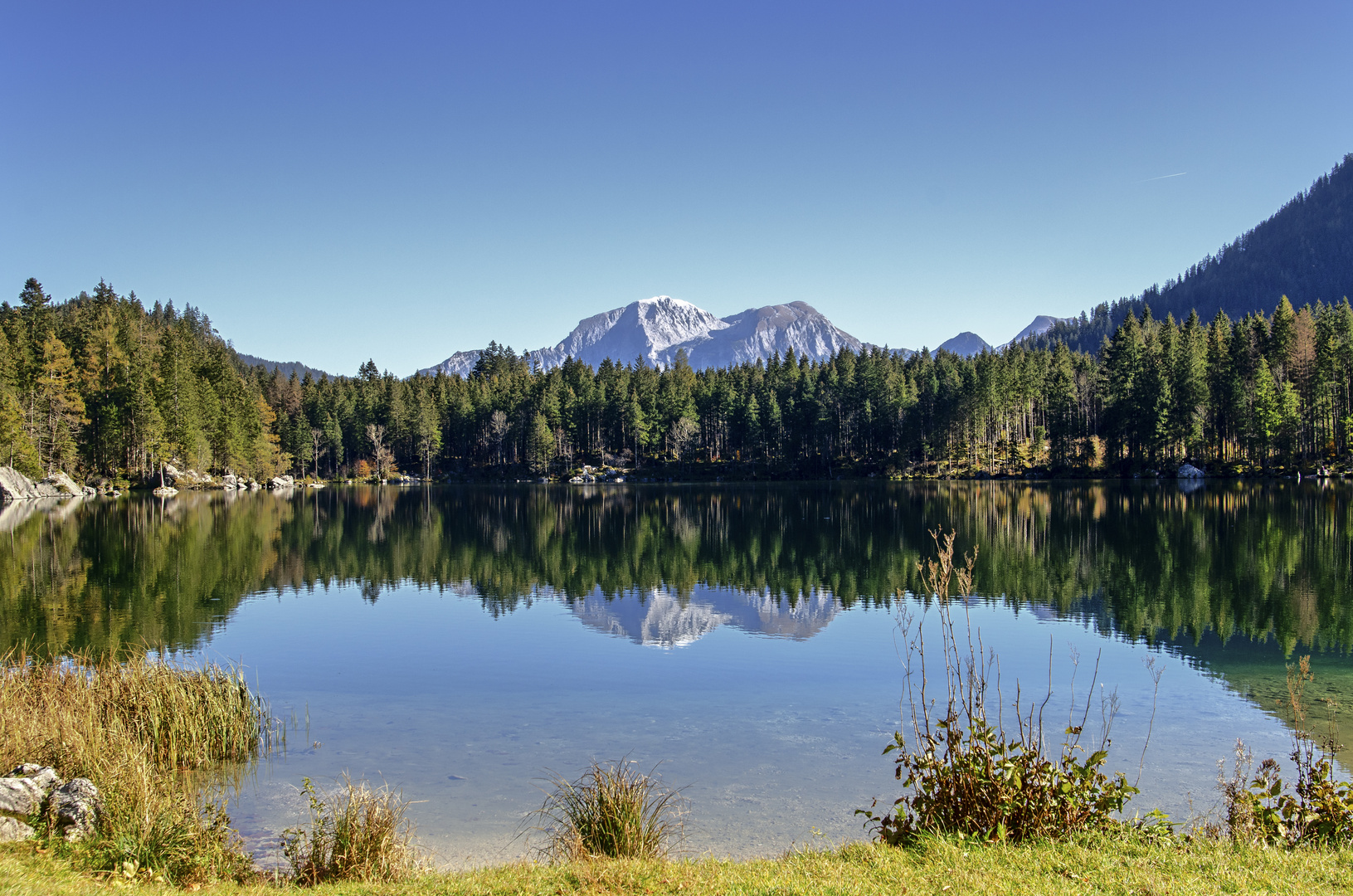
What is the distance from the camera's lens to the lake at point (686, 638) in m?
12.5

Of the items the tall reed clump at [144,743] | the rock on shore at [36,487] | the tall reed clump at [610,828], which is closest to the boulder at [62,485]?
the rock on shore at [36,487]

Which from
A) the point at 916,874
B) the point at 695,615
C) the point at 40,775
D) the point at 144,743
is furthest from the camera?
the point at 695,615

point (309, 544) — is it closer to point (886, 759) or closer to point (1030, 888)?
point (886, 759)

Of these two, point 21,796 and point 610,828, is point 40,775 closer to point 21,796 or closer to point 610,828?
point 21,796

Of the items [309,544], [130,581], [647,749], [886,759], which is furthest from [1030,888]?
[309,544]

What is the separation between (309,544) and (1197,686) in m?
41.5

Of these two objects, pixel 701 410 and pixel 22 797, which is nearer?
pixel 22 797

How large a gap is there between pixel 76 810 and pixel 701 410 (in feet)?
429

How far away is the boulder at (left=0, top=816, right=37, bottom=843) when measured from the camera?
867cm

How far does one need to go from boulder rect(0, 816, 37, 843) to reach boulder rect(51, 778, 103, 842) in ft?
0.93

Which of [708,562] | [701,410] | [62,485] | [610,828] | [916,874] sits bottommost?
[708,562]

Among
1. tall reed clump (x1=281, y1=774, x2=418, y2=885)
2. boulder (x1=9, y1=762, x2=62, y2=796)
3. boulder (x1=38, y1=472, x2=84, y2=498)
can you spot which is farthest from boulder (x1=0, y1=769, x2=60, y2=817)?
boulder (x1=38, y1=472, x2=84, y2=498)

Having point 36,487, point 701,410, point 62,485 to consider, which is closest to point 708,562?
point 36,487

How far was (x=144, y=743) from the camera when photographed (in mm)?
12148
